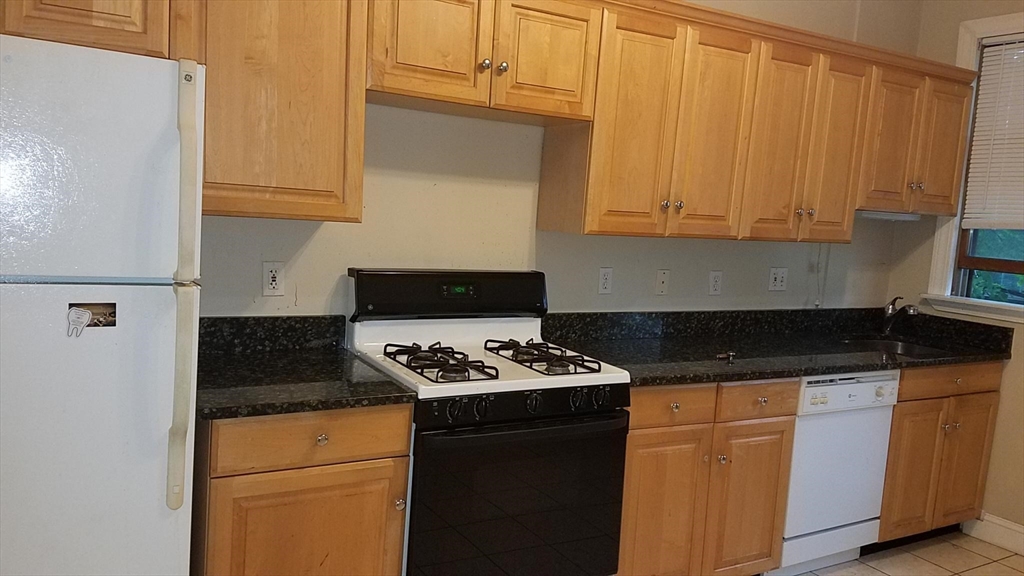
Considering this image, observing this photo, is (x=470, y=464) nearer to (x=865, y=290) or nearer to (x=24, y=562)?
(x=24, y=562)

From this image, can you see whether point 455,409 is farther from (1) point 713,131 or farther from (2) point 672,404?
(1) point 713,131

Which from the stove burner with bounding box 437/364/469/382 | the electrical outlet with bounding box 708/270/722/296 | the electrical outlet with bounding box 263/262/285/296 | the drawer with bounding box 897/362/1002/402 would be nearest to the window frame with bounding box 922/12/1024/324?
the drawer with bounding box 897/362/1002/402

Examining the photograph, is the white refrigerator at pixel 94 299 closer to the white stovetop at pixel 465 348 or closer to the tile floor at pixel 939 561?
the white stovetop at pixel 465 348

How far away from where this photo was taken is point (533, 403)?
7.05 feet

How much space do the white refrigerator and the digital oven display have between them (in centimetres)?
104

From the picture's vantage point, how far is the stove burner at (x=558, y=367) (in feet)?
7.49

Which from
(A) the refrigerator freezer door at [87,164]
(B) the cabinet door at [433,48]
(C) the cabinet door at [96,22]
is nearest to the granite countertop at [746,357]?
(B) the cabinet door at [433,48]

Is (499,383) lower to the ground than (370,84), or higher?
lower

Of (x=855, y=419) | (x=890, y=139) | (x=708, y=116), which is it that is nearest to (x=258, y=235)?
(x=708, y=116)

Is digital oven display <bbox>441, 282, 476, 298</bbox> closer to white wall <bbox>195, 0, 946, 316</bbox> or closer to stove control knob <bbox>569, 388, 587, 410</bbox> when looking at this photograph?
white wall <bbox>195, 0, 946, 316</bbox>

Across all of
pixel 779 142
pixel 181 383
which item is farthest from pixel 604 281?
pixel 181 383

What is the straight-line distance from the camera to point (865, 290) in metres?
3.85

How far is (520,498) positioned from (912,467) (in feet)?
6.51

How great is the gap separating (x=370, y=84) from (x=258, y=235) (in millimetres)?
629
